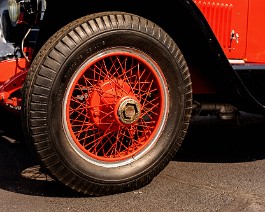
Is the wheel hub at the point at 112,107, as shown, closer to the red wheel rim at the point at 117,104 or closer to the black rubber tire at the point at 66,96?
the red wheel rim at the point at 117,104

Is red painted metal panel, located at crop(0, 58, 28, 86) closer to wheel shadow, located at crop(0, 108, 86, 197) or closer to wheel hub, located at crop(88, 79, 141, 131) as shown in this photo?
Answer: wheel shadow, located at crop(0, 108, 86, 197)

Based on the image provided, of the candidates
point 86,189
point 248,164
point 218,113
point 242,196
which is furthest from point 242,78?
point 86,189

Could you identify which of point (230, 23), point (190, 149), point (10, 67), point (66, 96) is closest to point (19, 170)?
point (10, 67)

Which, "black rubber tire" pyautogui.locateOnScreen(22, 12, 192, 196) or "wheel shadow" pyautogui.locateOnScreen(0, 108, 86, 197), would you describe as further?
"wheel shadow" pyautogui.locateOnScreen(0, 108, 86, 197)

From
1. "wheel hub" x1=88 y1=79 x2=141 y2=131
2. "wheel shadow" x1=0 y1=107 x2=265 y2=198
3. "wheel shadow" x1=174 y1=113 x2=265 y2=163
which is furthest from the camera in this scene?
"wheel shadow" x1=174 y1=113 x2=265 y2=163

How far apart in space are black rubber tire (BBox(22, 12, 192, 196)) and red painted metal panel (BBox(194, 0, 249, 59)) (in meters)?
0.62

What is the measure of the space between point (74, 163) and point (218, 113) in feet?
3.97

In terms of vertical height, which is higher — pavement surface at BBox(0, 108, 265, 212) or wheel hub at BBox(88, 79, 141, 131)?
wheel hub at BBox(88, 79, 141, 131)

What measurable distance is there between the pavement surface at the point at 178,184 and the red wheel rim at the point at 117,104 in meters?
0.29

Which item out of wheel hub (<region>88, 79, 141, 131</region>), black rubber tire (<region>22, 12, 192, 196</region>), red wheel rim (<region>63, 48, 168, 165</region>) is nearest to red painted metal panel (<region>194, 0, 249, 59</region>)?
black rubber tire (<region>22, 12, 192, 196</region>)

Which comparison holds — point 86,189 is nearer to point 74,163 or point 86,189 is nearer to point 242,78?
point 74,163

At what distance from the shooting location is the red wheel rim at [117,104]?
8.83ft

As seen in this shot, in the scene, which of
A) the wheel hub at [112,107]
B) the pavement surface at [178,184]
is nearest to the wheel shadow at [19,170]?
the pavement surface at [178,184]

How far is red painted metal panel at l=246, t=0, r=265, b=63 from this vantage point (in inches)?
133
